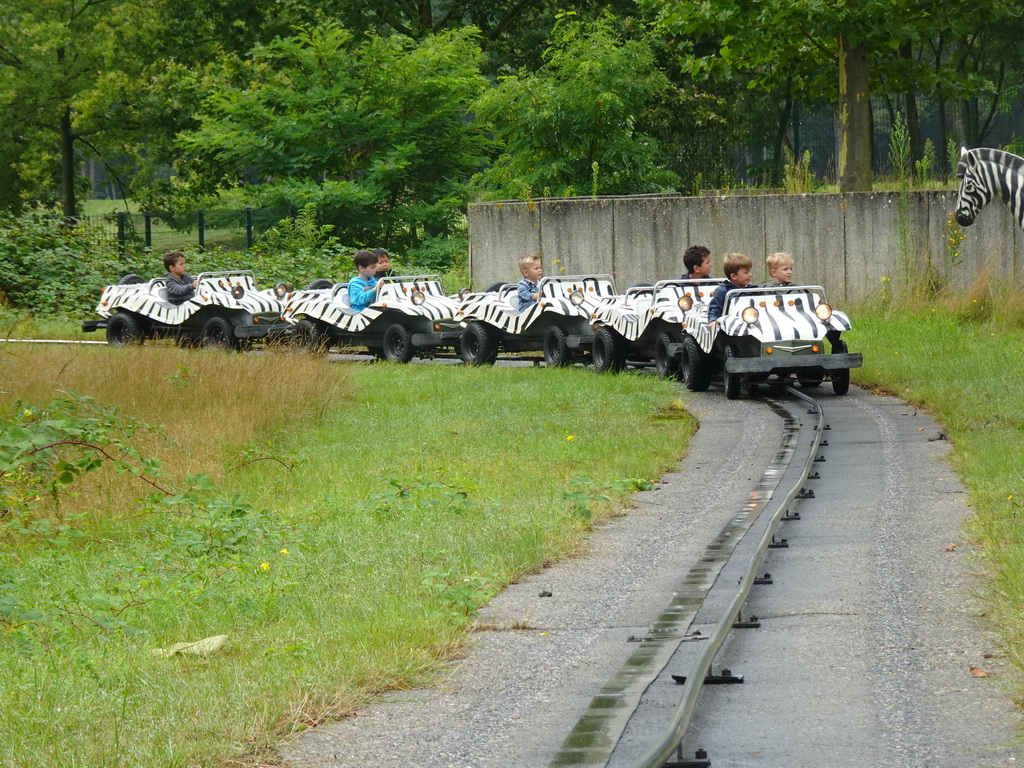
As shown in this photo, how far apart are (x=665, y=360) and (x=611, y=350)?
856mm

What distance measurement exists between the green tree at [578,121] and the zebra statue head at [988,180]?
1322 centimetres

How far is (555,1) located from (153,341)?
22.9m

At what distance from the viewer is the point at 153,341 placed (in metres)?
22.8

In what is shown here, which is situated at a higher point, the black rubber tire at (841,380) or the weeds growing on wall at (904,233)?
the weeds growing on wall at (904,233)

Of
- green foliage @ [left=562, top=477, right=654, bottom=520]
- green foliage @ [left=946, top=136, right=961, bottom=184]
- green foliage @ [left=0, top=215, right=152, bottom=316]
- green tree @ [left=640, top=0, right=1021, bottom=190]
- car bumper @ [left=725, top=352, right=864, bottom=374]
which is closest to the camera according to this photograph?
green foliage @ [left=562, top=477, right=654, bottom=520]

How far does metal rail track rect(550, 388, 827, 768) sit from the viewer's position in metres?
4.59

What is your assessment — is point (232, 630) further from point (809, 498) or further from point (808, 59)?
point (808, 59)

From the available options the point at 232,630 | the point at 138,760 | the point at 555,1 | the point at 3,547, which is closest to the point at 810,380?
the point at 3,547

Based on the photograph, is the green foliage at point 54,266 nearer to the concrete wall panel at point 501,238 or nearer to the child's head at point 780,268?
the concrete wall panel at point 501,238

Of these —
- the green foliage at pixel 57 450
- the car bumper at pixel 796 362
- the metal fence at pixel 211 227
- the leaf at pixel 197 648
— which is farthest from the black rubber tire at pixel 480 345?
the metal fence at pixel 211 227

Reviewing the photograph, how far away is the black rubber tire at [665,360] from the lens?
16.9m

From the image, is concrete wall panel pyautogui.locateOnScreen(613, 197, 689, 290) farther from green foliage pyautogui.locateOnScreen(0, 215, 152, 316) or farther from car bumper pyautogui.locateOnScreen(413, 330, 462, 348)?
green foliage pyautogui.locateOnScreen(0, 215, 152, 316)

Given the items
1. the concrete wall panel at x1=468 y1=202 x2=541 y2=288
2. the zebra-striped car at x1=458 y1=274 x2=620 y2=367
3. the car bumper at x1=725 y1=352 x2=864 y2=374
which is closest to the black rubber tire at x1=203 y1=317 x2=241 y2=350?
the zebra-striped car at x1=458 y1=274 x2=620 y2=367

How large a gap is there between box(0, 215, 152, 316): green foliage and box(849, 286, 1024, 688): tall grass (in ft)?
55.7
